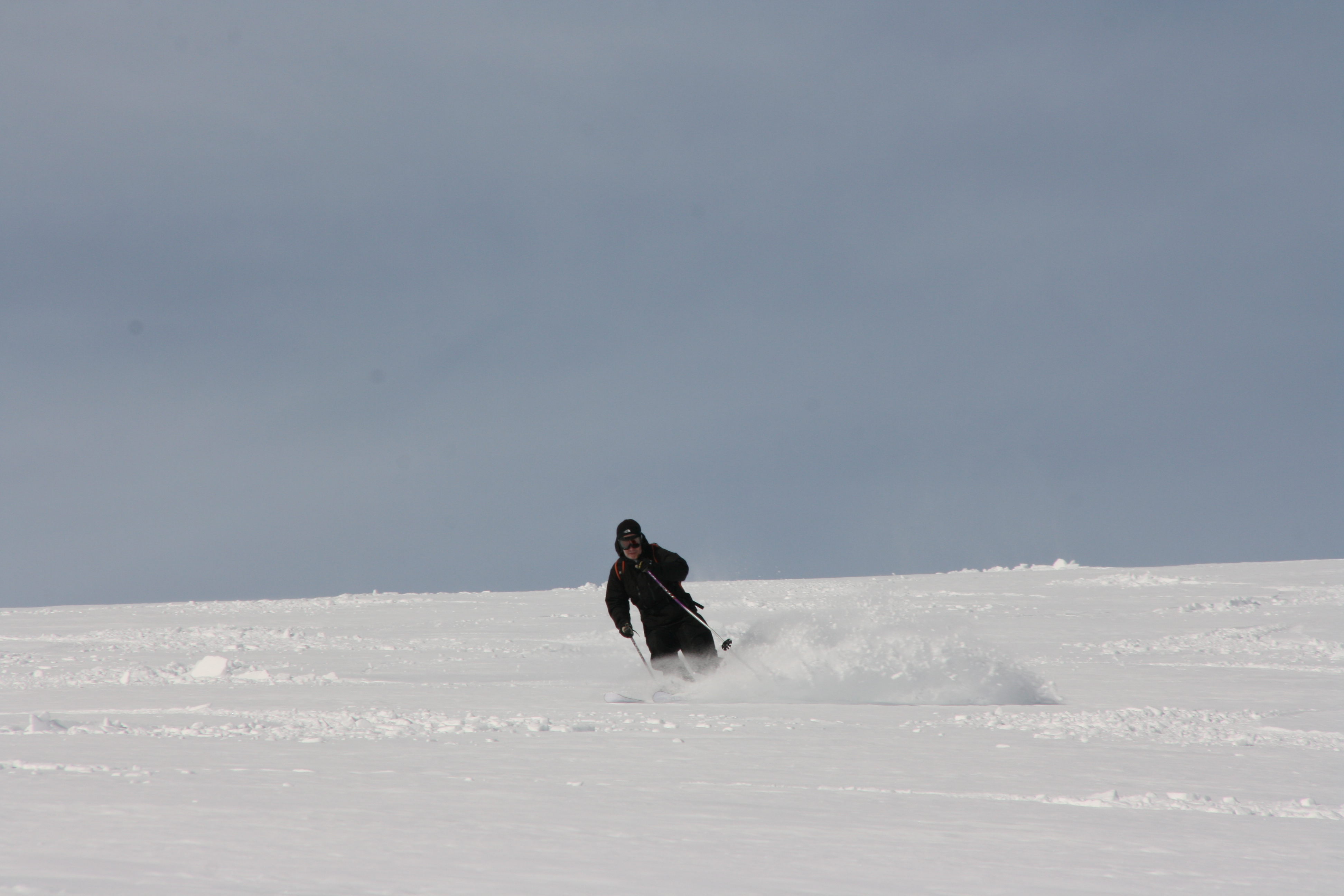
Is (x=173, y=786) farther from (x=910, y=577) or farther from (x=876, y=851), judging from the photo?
(x=910, y=577)

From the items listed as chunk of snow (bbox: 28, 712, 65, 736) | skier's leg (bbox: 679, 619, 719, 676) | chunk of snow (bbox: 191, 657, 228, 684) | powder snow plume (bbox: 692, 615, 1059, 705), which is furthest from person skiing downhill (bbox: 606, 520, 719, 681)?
chunk of snow (bbox: 28, 712, 65, 736)

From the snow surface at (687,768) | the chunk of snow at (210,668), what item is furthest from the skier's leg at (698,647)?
the chunk of snow at (210,668)

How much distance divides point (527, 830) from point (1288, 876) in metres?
2.40

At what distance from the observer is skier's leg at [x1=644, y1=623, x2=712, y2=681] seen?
9695 mm

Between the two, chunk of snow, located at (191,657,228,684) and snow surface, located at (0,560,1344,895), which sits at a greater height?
chunk of snow, located at (191,657,228,684)

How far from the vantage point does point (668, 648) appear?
9.70 metres

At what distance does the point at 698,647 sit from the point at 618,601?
879 mm

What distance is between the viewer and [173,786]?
Answer: 4.09m

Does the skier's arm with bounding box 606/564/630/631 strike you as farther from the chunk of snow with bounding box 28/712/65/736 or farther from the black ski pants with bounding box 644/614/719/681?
the chunk of snow with bounding box 28/712/65/736

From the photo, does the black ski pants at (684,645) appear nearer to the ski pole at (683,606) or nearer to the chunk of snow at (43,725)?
the ski pole at (683,606)

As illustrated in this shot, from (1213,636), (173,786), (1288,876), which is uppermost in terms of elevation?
(1213,636)

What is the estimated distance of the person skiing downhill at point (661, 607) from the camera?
9.62 metres

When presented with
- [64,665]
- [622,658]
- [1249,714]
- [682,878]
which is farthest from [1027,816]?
[64,665]

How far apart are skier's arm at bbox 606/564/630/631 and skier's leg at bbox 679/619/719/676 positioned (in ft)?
1.80
